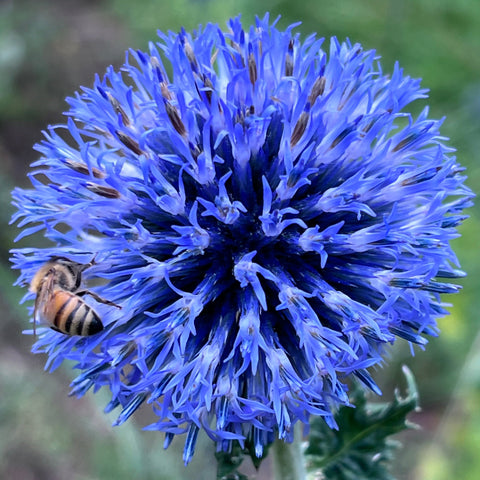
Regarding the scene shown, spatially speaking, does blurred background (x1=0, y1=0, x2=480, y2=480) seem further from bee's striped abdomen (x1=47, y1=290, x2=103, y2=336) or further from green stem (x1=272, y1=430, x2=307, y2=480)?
bee's striped abdomen (x1=47, y1=290, x2=103, y2=336)

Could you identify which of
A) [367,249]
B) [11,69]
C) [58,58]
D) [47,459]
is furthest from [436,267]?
[58,58]

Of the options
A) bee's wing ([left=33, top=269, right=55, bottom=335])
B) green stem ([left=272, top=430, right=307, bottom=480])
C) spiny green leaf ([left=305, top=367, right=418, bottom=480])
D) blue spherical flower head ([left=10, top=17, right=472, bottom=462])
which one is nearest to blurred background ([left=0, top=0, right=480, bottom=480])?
spiny green leaf ([left=305, top=367, right=418, bottom=480])

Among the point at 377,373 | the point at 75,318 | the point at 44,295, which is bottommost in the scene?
the point at 377,373

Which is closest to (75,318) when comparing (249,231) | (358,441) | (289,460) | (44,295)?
(44,295)

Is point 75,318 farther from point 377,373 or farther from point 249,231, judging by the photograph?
point 377,373

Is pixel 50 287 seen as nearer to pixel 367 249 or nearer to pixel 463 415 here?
pixel 367 249

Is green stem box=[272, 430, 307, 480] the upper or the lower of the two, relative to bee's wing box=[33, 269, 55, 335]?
lower

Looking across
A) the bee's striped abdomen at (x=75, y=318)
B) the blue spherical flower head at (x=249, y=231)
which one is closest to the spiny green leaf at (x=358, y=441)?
the blue spherical flower head at (x=249, y=231)
